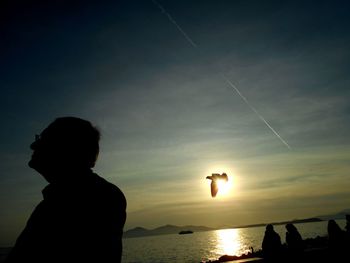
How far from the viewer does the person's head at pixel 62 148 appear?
200 centimetres

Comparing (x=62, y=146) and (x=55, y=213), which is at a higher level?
(x=62, y=146)

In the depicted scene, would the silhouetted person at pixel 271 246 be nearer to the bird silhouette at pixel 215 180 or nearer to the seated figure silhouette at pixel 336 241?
the seated figure silhouette at pixel 336 241

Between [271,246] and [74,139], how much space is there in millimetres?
11985

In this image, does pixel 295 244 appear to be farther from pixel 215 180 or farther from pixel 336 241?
pixel 215 180

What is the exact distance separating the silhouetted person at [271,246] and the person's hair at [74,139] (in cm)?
1149

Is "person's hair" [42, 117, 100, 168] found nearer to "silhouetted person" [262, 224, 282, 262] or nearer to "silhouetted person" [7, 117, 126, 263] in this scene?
"silhouetted person" [7, 117, 126, 263]

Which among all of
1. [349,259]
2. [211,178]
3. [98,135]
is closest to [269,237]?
[349,259]

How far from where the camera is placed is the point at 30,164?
1.99 metres

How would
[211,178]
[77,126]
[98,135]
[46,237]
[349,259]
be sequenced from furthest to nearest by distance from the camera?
[211,178] < [349,259] < [98,135] < [77,126] < [46,237]

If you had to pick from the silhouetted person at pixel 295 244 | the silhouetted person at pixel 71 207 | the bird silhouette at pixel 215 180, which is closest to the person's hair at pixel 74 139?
the silhouetted person at pixel 71 207


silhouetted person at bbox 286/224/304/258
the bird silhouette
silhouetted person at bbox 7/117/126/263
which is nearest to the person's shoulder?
silhouetted person at bbox 7/117/126/263

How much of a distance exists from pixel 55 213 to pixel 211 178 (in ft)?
47.2

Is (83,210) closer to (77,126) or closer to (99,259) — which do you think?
(99,259)

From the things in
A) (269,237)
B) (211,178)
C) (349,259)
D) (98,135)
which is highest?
(211,178)
